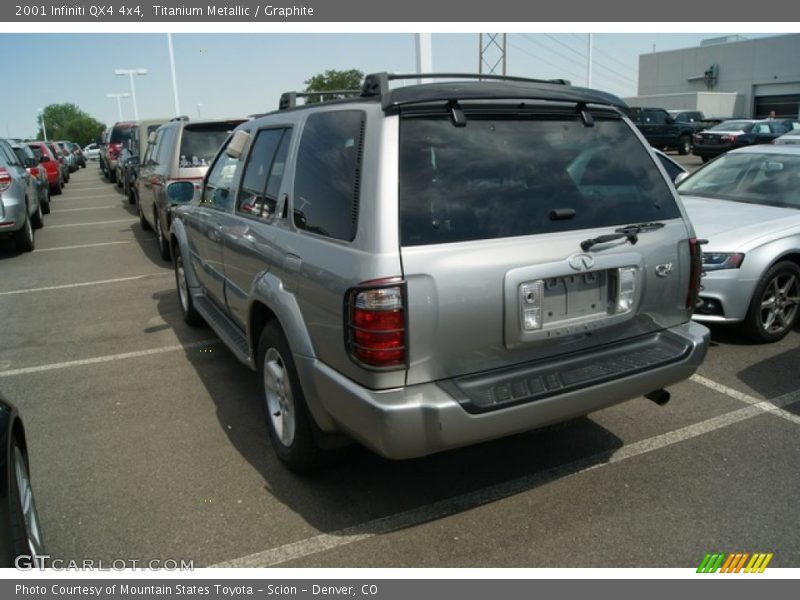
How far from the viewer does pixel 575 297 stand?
304 cm

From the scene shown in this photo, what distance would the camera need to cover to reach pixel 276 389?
3.65 meters

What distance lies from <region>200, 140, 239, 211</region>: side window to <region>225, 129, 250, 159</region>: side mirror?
0.07 meters

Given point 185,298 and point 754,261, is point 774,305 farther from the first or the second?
point 185,298

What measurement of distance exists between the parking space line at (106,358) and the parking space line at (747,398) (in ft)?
13.4

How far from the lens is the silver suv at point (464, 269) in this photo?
2.73 metres

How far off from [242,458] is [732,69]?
65235mm

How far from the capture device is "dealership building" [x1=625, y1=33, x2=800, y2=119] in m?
52.2

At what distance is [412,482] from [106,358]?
3.42 metres

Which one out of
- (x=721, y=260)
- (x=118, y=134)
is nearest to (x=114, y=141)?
(x=118, y=134)

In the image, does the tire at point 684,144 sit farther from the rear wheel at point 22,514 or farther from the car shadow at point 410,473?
the rear wheel at point 22,514

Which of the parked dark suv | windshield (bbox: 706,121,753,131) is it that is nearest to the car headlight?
windshield (bbox: 706,121,753,131)

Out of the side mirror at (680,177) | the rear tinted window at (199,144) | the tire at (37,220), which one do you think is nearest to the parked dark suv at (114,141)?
the tire at (37,220)

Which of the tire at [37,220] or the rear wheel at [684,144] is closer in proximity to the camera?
the tire at [37,220]

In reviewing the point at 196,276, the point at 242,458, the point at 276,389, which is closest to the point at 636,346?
→ the point at 276,389
